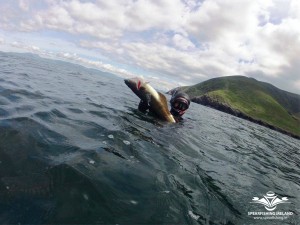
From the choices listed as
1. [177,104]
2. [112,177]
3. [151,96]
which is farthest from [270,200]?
[177,104]

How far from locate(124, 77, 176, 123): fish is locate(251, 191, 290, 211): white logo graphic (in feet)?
29.9

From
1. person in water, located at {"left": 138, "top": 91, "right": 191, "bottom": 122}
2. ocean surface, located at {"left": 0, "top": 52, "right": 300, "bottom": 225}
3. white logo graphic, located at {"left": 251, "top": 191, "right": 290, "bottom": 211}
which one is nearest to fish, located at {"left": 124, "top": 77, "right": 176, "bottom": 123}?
person in water, located at {"left": 138, "top": 91, "right": 191, "bottom": 122}

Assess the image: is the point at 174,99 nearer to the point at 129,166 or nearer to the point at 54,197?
the point at 129,166

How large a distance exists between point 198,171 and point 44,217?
6.88m

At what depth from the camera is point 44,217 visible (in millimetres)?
5629

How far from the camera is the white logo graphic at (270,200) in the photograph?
9.62 m

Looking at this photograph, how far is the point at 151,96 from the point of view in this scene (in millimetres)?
18016

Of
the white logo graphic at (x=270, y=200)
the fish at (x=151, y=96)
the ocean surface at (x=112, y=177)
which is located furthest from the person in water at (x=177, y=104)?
the white logo graphic at (x=270, y=200)

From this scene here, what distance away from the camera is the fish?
1800cm

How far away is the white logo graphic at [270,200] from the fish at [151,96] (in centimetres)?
912

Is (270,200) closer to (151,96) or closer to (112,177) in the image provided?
(112,177)

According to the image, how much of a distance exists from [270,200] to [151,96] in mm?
10078

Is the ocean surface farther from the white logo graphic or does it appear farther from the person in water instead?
the person in water

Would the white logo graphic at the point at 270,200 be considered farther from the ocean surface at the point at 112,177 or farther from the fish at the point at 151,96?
the fish at the point at 151,96
